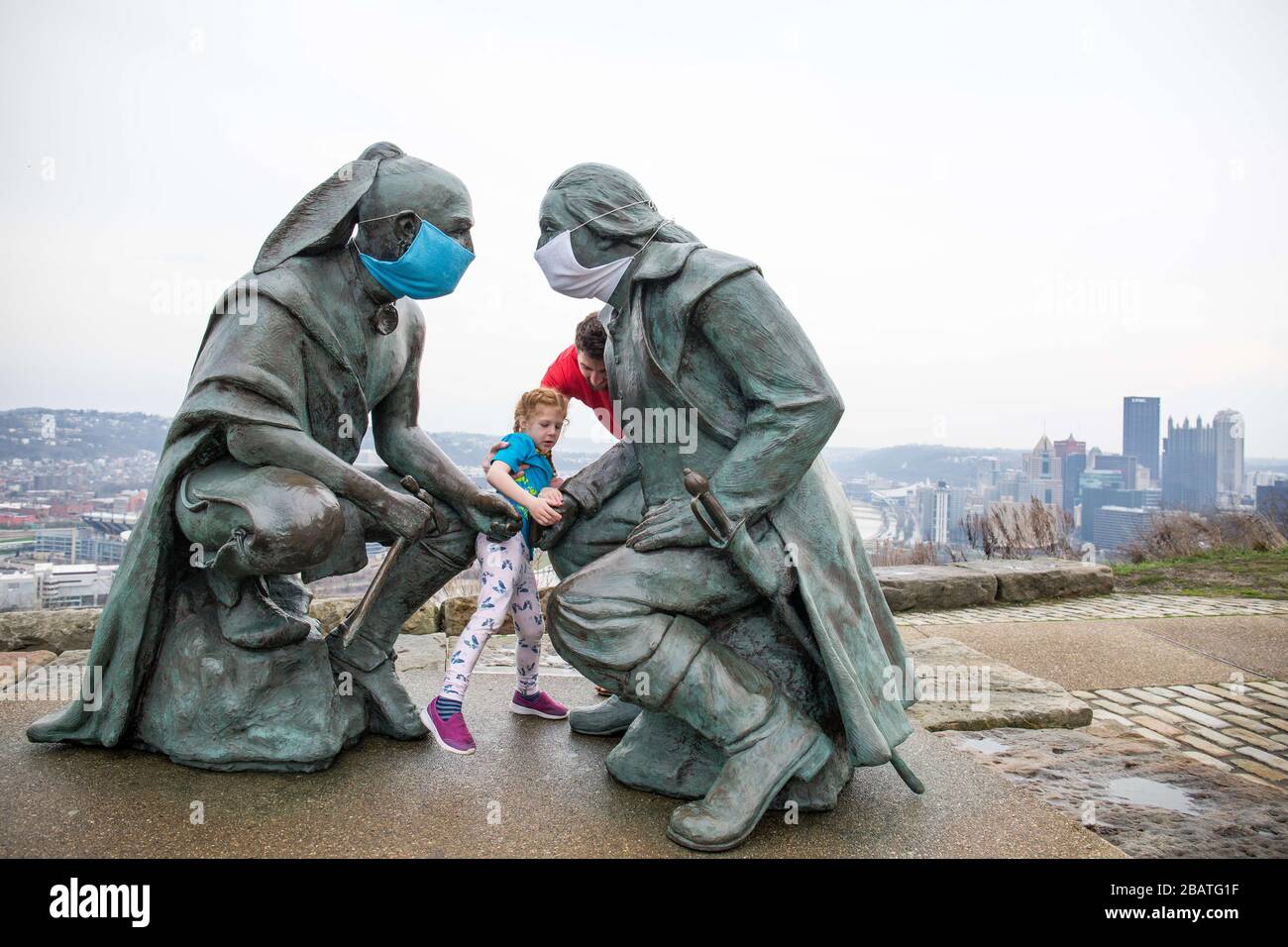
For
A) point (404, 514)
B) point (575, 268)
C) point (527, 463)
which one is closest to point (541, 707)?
point (527, 463)

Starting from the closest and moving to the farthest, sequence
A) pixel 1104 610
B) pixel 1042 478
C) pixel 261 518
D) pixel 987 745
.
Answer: pixel 261 518, pixel 987 745, pixel 1104 610, pixel 1042 478

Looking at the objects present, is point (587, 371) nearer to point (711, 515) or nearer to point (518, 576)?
point (518, 576)

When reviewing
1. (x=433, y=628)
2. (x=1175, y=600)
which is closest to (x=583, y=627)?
(x=433, y=628)

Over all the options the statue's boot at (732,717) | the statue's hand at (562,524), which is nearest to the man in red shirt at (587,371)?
the statue's hand at (562,524)

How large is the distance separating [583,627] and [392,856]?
0.70m

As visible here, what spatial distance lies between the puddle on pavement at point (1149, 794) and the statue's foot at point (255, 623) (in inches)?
102

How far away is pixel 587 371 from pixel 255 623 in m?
1.78

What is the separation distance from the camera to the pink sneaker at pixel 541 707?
3.27 m

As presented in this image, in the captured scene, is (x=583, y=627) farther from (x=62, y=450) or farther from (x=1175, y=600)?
(x=1175, y=600)

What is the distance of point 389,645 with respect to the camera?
3.07 m

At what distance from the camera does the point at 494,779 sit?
2650 millimetres

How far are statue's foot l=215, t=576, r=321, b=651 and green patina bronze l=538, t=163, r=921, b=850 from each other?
2.75 ft

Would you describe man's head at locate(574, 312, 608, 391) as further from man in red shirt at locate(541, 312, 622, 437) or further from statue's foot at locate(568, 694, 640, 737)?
statue's foot at locate(568, 694, 640, 737)

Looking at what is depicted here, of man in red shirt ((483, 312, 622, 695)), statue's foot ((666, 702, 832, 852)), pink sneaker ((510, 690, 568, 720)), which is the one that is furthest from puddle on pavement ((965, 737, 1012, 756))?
pink sneaker ((510, 690, 568, 720))
